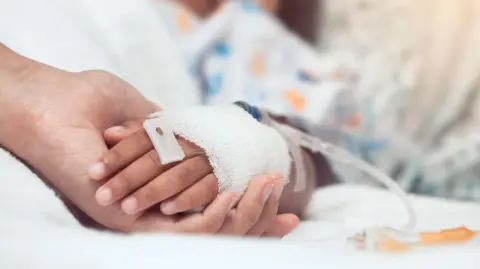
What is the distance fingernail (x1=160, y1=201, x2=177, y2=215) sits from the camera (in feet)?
1.82

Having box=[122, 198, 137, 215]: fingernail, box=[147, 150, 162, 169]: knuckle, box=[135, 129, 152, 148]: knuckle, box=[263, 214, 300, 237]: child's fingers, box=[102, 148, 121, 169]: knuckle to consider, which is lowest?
box=[122, 198, 137, 215]: fingernail

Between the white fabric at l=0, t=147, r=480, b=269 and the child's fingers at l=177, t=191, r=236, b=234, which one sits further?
the child's fingers at l=177, t=191, r=236, b=234

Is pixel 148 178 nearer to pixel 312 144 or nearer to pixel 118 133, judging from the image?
pixel 118 133

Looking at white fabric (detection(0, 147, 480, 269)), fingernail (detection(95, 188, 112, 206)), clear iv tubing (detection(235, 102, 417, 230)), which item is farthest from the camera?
clear iv tubing (detection(235, 102, 417, 230))

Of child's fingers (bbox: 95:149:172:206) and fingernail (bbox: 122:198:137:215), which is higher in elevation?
child's fingers (bbox: 95:149:172:206)

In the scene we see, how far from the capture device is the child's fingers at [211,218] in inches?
21.6

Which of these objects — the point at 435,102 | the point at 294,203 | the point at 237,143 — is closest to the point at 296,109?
the point at 435,102

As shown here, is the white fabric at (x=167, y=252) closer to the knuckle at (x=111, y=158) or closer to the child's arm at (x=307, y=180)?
the knuckle at (x=111, y=158)

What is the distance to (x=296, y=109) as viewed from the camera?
1171 millimetres

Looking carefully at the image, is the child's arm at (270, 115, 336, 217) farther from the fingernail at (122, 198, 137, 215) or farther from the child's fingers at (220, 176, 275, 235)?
the fingernail at (122, 198, 137, 215)

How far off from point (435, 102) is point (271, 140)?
717 millimetres

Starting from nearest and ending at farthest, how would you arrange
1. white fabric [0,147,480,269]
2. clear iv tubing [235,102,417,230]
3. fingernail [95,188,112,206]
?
1. white fabric [0,147,480,269]
2. fingernail [95,188,112,206]
3. clear iv tubing [235,102,417,230]

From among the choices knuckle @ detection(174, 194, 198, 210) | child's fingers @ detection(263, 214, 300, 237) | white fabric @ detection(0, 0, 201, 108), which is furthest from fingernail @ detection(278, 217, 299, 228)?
white fabric @ detection(0, 0, 201, 108)


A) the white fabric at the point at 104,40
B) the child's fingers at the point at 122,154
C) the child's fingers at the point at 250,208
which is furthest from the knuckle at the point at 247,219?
the white fabric at the point at 104,40
